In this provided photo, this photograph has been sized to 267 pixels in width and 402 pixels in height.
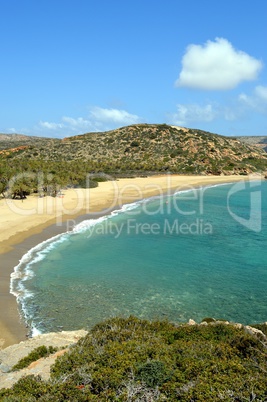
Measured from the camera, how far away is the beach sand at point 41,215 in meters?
16.9

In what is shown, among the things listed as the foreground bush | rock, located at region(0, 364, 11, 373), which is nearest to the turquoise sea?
rock, located at region(0, 364, 11, 373)

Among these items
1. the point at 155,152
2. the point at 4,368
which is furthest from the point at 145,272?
the point at 155,152

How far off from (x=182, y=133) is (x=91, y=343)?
361 feet

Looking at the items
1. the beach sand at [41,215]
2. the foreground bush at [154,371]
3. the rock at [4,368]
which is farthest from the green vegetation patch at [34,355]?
the beach sand at [41,215]

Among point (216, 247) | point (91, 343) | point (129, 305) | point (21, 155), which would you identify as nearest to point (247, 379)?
point (91, 343)

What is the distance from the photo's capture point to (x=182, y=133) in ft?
380

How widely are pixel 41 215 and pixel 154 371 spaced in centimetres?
2985

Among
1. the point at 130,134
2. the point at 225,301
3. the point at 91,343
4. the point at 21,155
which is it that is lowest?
the point at 225,301

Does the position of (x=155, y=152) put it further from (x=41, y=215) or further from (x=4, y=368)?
(x=4, y=368)

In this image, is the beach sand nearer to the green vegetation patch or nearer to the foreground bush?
the green vegetation patch

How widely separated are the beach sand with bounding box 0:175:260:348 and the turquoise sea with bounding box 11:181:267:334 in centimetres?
75

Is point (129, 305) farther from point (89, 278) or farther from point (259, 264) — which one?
point (259, 264)

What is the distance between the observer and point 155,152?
103 metres

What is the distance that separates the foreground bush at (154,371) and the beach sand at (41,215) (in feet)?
20.1
